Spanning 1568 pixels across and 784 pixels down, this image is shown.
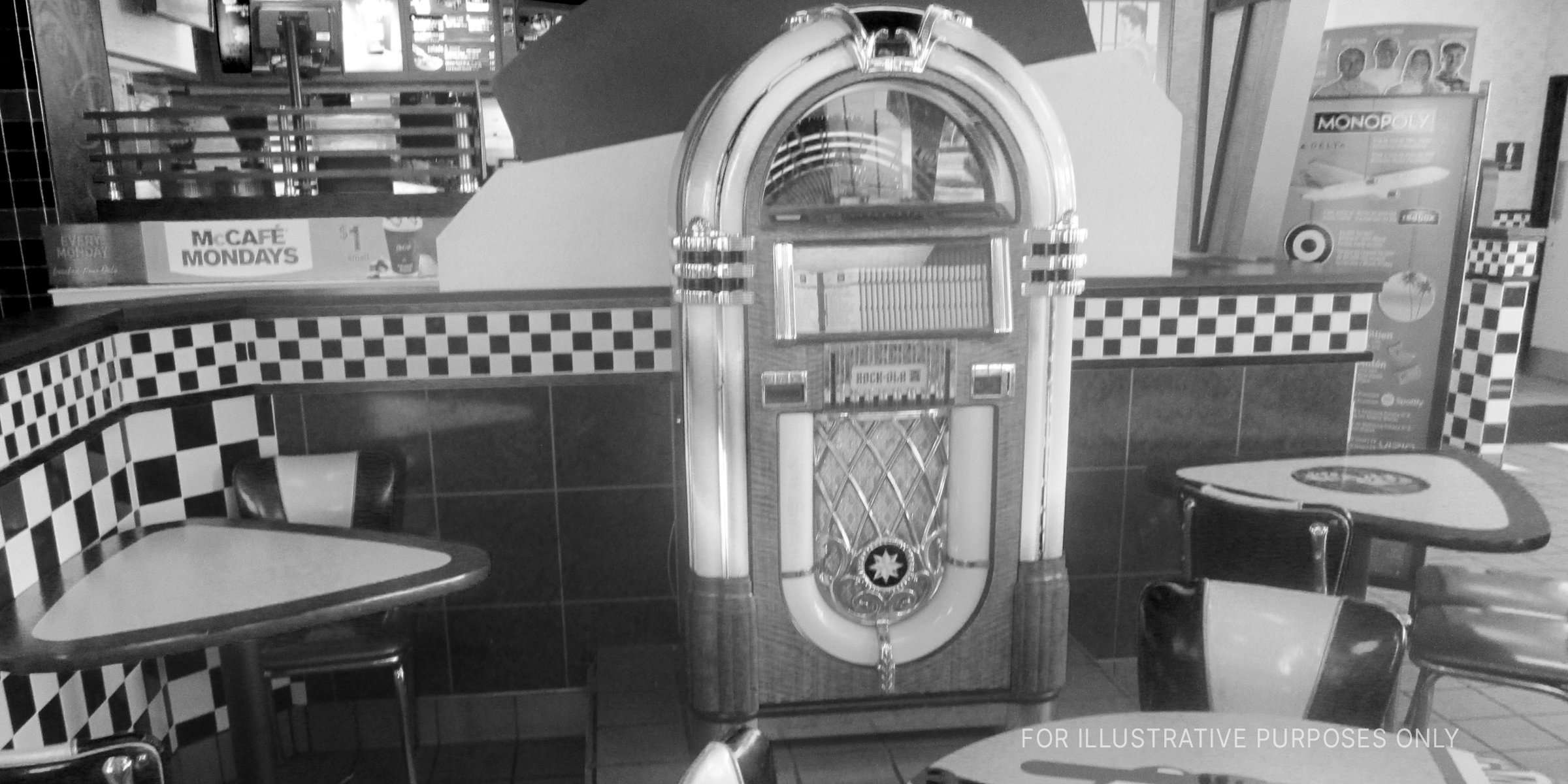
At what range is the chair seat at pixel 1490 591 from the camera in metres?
2.72

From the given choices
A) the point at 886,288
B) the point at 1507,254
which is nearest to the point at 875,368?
the point at 886,288

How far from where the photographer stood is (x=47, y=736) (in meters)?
2.35

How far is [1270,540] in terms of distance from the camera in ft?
8.29

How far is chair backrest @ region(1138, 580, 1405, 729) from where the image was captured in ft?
5.90

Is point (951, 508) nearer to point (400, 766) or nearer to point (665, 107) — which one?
point (665, 107)

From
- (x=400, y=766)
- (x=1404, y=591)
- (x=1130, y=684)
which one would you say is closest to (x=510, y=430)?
(x=400, y=766)

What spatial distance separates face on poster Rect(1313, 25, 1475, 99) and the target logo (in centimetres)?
62

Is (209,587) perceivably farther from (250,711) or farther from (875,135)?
(875,135)

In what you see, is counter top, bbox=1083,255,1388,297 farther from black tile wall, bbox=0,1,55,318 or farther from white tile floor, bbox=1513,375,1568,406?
white tile floor, bbox=1513,375,1568,406

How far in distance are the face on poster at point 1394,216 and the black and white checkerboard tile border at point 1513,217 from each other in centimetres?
462

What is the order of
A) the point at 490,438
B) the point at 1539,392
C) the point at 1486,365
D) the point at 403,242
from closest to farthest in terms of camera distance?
the point at 490,438 < the point at 403,242 < the point at 1486,365 < the point at 1539,392

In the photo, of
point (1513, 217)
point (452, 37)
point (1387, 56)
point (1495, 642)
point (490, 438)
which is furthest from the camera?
point (1513, 217)

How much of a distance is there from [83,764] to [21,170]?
12.0 ft

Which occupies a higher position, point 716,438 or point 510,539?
point 716,438
